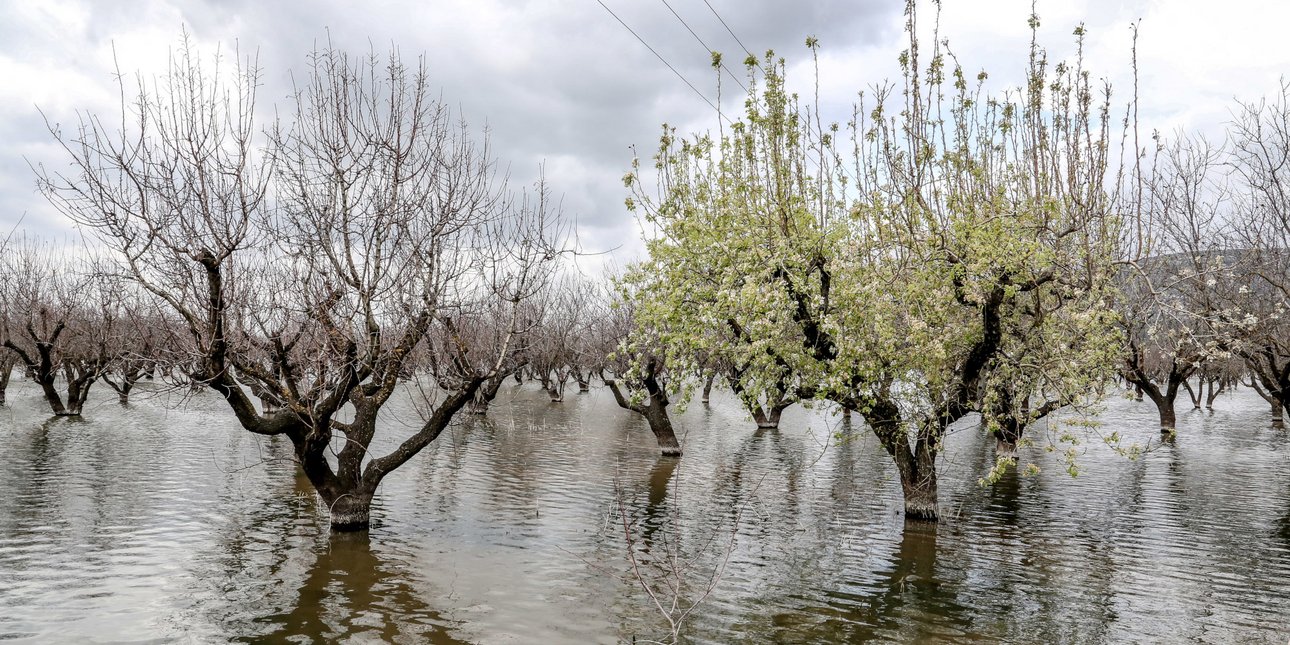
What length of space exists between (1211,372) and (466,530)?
61601 millimetres

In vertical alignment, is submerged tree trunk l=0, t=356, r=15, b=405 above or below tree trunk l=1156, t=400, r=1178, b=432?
above

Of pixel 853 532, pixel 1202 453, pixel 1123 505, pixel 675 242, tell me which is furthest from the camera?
pixel 1202 453

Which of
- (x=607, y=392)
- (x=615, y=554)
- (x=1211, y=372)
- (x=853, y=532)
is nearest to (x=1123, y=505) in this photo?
(x=853, y=532)

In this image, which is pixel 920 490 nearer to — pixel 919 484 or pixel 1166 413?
pixel 919 484

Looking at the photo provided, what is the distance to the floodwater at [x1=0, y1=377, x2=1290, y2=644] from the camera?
32.9ft

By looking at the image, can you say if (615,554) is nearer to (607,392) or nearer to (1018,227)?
(1018,227)

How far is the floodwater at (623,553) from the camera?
10039 mm

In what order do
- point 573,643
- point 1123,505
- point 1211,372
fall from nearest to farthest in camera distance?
Result: point 573,643, point 1123,505, point 1211,372

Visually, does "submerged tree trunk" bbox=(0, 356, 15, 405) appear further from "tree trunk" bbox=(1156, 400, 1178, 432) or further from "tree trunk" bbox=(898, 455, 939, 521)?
"tree trunk" bbox=(1156, 400, 1178, 432)

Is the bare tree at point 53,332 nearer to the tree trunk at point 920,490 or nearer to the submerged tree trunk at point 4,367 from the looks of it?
the submerged tree trunk at point 4,367

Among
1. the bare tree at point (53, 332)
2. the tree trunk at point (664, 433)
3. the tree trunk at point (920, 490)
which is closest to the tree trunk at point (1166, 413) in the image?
the tree trunk at point (664, 433)

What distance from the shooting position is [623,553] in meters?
13.7

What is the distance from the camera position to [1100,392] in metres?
15.8

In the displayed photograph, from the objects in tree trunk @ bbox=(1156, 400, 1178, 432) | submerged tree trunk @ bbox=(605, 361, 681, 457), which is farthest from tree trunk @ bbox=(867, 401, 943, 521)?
tree trunk @ bbox=(1156, 400, 1178, 432)
